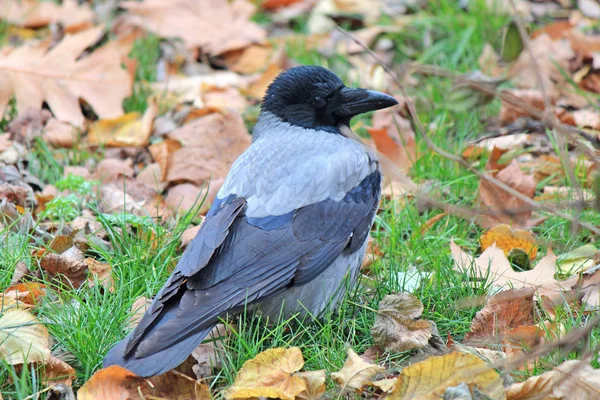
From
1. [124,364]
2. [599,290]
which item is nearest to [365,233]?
[599,290]

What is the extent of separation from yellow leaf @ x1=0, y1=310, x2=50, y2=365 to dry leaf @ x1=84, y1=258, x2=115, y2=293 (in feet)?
1.65

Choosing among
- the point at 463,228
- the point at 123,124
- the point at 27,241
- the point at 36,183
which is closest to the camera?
the point at 27,241

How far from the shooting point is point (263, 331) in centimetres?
368

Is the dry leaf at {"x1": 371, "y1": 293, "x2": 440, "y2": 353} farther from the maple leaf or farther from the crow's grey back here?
the maple leaf

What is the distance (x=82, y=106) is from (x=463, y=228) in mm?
2981

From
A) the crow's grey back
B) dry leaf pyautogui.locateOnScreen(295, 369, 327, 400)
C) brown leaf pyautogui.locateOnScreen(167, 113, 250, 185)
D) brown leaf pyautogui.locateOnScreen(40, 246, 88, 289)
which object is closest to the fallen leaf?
dry leaf pyautogui.locateOnScreen(295, 369, 327, 400)

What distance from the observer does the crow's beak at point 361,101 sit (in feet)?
14.4

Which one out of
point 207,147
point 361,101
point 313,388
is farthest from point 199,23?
point 313,388

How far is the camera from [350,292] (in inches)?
153

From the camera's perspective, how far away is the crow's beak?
4.39 meters

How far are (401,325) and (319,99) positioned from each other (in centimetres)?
140

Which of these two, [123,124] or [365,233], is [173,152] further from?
[365,233]

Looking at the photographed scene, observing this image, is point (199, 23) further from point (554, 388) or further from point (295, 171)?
point (554, 388)

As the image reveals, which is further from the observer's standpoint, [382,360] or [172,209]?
[172,209]
